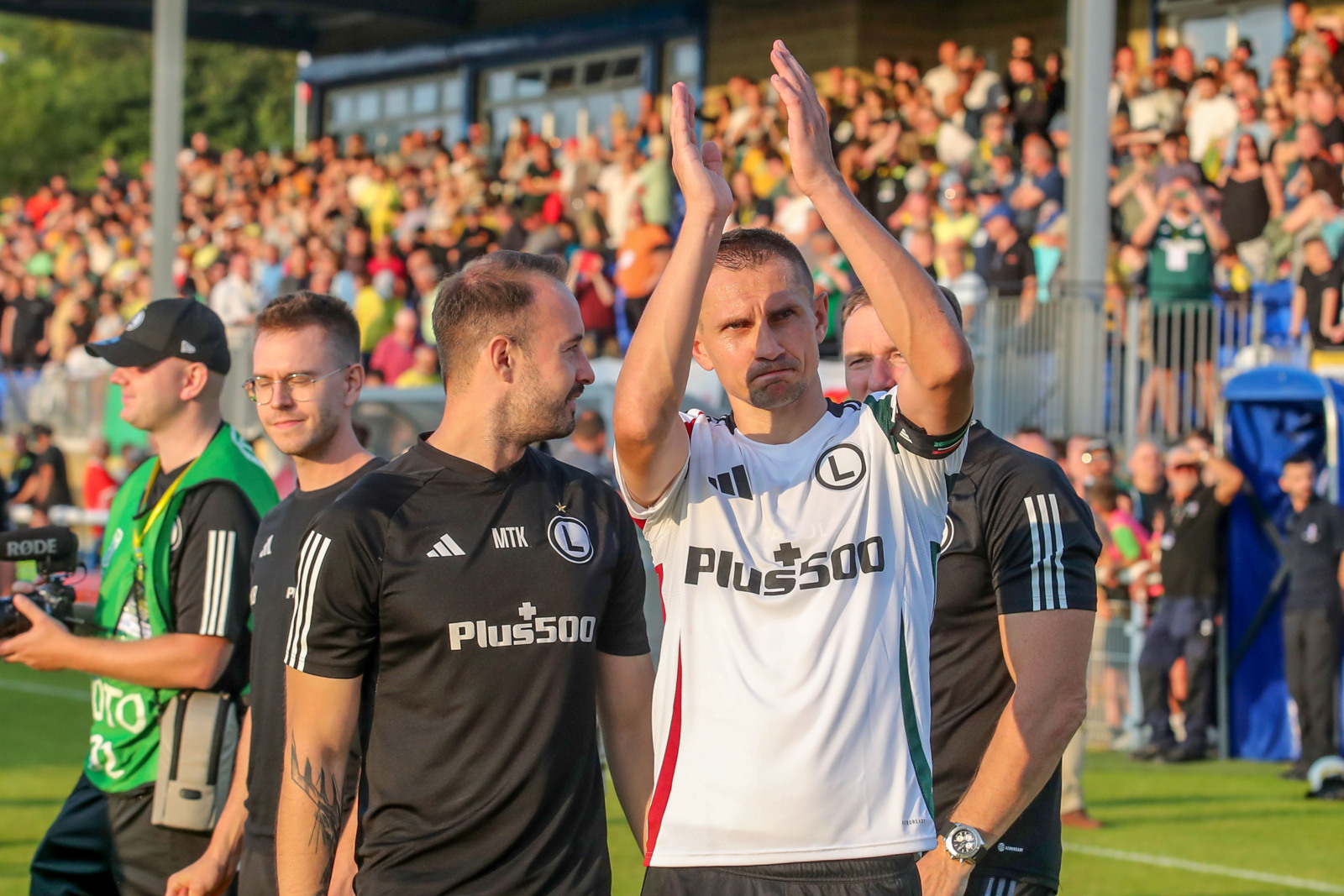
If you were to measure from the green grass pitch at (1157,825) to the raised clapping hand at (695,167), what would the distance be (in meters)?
5.13

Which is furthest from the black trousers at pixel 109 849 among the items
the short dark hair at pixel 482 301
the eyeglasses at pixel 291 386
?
the short dark hair at pixel 482 301

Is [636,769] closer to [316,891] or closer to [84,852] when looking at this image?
[316,891]

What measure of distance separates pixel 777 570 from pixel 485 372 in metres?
0.76

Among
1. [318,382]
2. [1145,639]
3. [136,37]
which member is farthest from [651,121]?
[136,37]

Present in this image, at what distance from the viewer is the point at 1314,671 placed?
11.0 metres

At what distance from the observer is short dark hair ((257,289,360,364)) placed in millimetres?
4508

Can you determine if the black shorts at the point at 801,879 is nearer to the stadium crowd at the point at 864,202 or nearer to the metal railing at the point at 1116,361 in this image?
the stadium crowd at the point at 864,202

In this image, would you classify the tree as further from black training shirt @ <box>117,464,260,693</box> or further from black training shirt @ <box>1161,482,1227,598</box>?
black training shirt @ <box>117,464,260,693</box>

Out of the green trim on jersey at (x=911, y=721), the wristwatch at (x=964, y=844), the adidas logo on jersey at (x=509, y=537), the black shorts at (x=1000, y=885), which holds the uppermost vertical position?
the adidas logo on jersey at (x=509, y=537)

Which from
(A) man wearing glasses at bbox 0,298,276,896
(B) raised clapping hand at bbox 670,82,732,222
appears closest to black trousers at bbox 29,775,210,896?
(A) man wearing glasses at bbox 0,298,276,896

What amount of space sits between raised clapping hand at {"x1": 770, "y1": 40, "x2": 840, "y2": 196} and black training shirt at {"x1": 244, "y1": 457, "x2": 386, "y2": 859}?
157cm

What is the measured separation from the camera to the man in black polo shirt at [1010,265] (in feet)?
47.9

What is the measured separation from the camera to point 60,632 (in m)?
4.39

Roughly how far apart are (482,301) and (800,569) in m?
0.88
